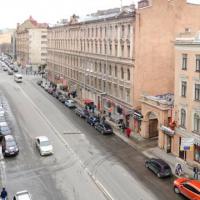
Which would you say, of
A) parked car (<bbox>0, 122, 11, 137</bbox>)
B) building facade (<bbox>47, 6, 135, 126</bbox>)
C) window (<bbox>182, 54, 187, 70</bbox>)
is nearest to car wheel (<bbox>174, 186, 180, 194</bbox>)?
window (<bbox>182, 54, 187, 70</bbox>)

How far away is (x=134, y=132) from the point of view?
52.0m

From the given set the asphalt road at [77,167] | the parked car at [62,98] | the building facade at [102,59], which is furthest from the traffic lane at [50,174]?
the parked car at [62,98]

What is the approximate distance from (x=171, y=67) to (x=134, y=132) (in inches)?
436

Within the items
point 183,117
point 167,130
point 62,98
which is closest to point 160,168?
point 183,117

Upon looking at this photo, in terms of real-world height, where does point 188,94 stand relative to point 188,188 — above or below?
above

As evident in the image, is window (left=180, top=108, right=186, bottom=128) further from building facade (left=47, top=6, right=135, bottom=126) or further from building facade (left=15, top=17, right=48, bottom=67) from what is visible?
building facade (left=15, top=17, right=48, bottom=67)

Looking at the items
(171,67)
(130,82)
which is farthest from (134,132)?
(171,67)

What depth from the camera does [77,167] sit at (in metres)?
38.7

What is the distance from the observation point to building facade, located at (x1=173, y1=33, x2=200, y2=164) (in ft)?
125

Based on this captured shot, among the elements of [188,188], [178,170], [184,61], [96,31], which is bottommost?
[178,170]

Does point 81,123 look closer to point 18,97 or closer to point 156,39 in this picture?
point 156,39

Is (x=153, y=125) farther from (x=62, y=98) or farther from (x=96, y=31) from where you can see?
(x=62, y=98)

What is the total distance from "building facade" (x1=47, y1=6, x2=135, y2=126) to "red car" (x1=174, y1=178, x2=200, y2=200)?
→ 71.5 feet

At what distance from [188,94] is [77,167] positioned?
14.2 m
